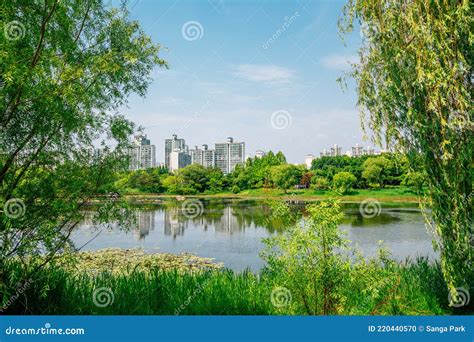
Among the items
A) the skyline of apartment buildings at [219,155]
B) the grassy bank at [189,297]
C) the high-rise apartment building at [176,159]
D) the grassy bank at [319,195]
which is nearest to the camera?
the grassy bank at [189,297]

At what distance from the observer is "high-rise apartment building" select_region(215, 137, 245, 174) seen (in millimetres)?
63816

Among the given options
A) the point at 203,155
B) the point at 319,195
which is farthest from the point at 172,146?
the point at 319,195

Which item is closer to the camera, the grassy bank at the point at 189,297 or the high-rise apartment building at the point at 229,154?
the grassy bank at the point at 189,297

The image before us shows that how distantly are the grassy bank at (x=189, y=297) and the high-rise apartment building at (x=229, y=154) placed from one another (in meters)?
57.5

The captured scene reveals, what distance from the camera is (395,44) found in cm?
544

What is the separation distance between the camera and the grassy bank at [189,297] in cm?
493

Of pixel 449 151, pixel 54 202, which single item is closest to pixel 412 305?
pixel 449 151

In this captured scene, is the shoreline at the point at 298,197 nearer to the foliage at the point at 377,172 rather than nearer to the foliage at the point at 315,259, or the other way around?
the foliage at the point at 377,172

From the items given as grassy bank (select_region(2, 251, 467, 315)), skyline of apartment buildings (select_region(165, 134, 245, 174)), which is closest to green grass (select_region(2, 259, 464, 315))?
grassy bank (select_region(2, 251, 467, 315))

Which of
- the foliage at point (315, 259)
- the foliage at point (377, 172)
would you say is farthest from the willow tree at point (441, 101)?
the foliage at point (377, 172)

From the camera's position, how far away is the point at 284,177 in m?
35.5

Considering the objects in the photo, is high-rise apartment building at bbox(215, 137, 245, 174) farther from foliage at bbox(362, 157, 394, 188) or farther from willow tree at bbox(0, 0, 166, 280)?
willow tree at bbox(0, 0, 166, 280)

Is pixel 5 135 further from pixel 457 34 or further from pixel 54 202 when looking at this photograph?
pixel 457 34

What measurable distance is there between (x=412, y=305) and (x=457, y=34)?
357 cm
